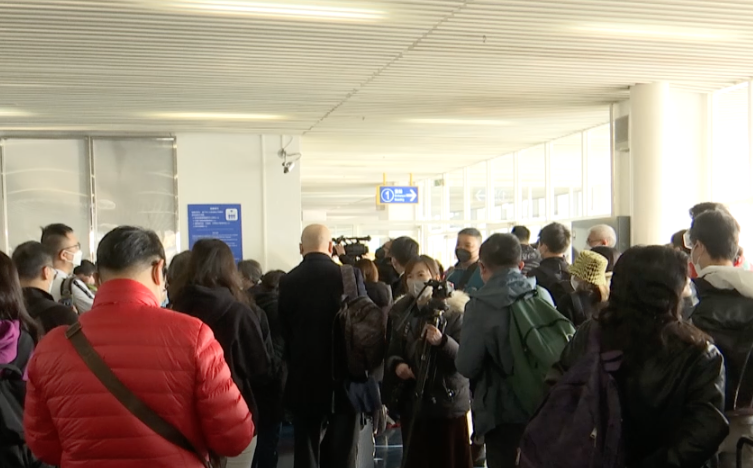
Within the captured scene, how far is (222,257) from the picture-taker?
3.44 metres

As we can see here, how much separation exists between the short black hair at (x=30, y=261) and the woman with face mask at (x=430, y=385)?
5.50 ft

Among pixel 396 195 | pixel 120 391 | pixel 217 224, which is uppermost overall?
pixel 396 195

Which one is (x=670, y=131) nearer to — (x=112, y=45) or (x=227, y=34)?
(x=227, y=34)

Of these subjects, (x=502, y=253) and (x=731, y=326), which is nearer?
(x=731, y=326)

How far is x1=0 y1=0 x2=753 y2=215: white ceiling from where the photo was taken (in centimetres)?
494

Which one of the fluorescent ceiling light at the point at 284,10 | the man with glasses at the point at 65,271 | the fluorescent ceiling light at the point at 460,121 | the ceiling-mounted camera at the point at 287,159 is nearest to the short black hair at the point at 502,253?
the man with glasses at the point at 65,271

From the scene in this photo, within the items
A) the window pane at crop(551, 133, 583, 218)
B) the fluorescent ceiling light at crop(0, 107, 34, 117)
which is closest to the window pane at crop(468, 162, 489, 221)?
the window pane at crop(551, 133, 583, 218)

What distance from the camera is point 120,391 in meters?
1.91

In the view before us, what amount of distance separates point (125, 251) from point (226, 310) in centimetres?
130

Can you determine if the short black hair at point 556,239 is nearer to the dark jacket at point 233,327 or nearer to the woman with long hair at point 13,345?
the dark jacket at point 233,327

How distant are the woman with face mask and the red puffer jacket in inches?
63.4

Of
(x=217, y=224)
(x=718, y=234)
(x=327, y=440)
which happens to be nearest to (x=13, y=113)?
(x=217, y=224)

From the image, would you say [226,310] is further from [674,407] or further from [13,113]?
[13,113]

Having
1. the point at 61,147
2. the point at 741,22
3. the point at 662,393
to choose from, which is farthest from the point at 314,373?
the point at 61,147
